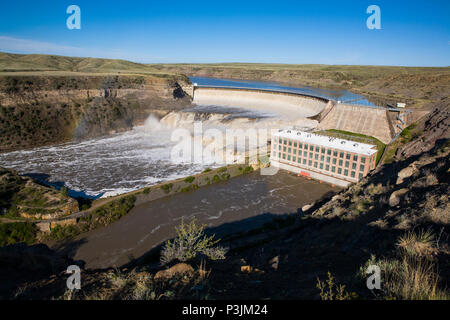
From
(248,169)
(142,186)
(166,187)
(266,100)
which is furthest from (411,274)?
(266,100)

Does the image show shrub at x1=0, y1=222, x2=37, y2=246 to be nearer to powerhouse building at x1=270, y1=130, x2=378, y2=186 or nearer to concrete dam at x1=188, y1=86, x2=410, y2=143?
powerhouse building at x1=270, y1=130, x2=378, y2=186

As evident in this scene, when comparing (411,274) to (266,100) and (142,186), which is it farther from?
(266,100)

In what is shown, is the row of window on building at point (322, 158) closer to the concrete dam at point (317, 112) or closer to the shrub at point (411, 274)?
the concrete dam at point (317, 112)

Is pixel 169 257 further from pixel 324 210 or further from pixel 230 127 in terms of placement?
pixel 230 127

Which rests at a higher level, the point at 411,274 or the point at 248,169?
the point at 411,274
